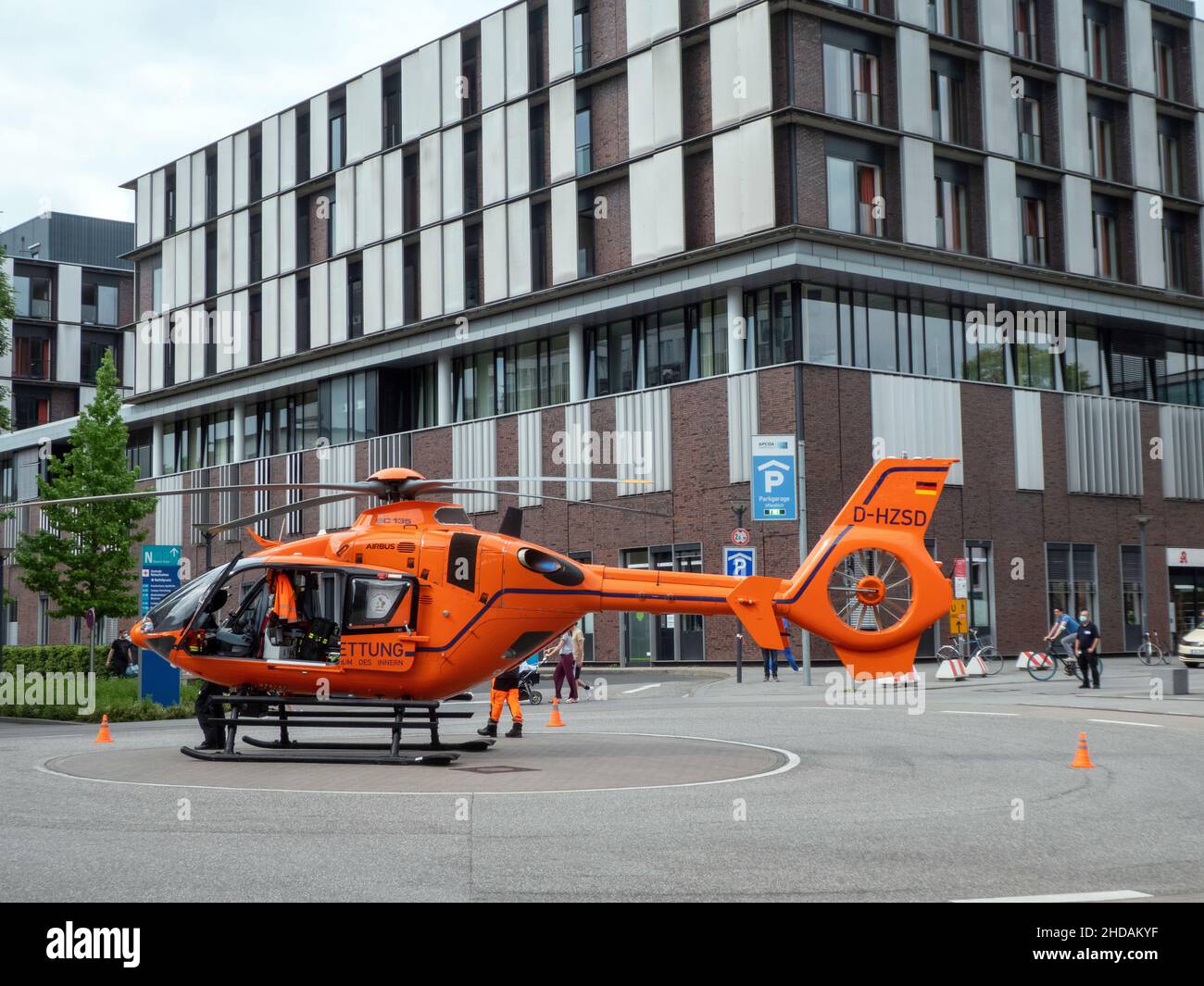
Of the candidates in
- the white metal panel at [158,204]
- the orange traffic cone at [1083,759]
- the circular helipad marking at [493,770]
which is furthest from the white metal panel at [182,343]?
the orange traffic cone at [1083,759]

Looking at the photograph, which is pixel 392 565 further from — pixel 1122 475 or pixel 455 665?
pixel 1122 475

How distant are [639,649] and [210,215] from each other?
32.3 meters

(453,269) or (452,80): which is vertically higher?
(452,80)

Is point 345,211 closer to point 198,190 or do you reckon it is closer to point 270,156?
point 270,156

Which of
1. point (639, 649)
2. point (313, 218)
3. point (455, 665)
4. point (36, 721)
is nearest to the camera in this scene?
point (455, 665)

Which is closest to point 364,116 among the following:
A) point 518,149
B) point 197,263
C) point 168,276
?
point 518,149

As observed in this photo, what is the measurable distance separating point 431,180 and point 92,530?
60.4 ft

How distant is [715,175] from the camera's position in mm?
43188

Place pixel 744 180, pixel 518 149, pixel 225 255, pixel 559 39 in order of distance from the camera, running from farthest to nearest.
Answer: pixel 225 255 → pixel 518 149 → pixel 559 39 → pixel 744 180

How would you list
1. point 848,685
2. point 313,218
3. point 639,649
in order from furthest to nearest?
point 313,218, point 639,649, point 848,685

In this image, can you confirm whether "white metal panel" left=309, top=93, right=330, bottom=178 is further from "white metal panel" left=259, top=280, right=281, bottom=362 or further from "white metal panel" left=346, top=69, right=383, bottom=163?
"white metal panel" left=259, top=280, right=281, bottom=362

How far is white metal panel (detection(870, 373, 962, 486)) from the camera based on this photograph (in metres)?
43.6

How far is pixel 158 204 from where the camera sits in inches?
2675
